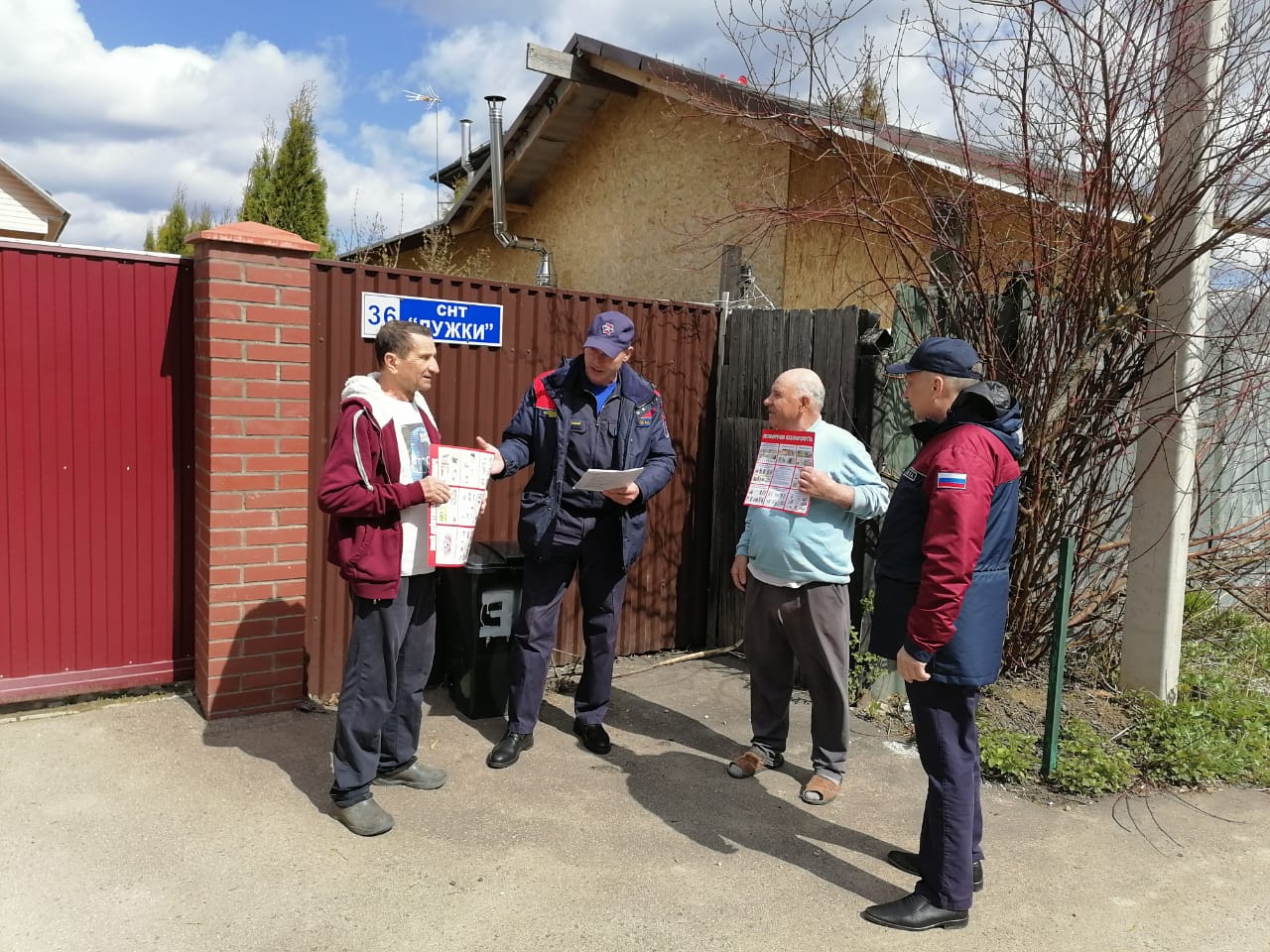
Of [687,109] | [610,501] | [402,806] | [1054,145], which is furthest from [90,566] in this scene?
[687,109]

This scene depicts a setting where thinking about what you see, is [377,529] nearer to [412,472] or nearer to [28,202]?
[412,472]

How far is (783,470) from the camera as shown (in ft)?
14.0

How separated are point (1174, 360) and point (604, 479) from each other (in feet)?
10.6

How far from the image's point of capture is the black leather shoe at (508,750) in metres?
4.43

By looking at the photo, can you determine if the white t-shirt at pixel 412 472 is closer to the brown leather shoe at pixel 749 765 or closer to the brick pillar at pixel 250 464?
the brick pillar at pixel 250 464

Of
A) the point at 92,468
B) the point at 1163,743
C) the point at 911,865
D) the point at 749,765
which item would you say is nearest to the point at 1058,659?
the point at 1163,743

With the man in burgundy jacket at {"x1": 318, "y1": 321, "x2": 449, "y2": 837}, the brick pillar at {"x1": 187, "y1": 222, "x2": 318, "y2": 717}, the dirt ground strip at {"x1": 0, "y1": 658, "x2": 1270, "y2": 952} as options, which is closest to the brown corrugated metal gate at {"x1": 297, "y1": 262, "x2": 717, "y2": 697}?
the brick pillar at {"x1": 187, "y1": 222, "x2": 318, "y2": 717}

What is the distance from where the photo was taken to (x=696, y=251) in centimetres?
919

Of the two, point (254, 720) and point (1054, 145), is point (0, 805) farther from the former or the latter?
point (1054, 145)

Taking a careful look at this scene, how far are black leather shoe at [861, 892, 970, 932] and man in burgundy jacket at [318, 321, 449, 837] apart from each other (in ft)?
6.24

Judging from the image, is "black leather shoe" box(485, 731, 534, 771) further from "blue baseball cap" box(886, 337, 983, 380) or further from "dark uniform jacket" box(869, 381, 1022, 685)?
"blue baseball cap" box(886, 337, 983, 380)

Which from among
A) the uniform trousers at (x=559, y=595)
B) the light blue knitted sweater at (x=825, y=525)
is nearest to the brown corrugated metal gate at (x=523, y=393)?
the uniform trousers at (x=559, y=595)

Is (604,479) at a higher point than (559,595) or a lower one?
higher

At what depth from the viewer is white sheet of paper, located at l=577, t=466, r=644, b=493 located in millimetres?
4184
